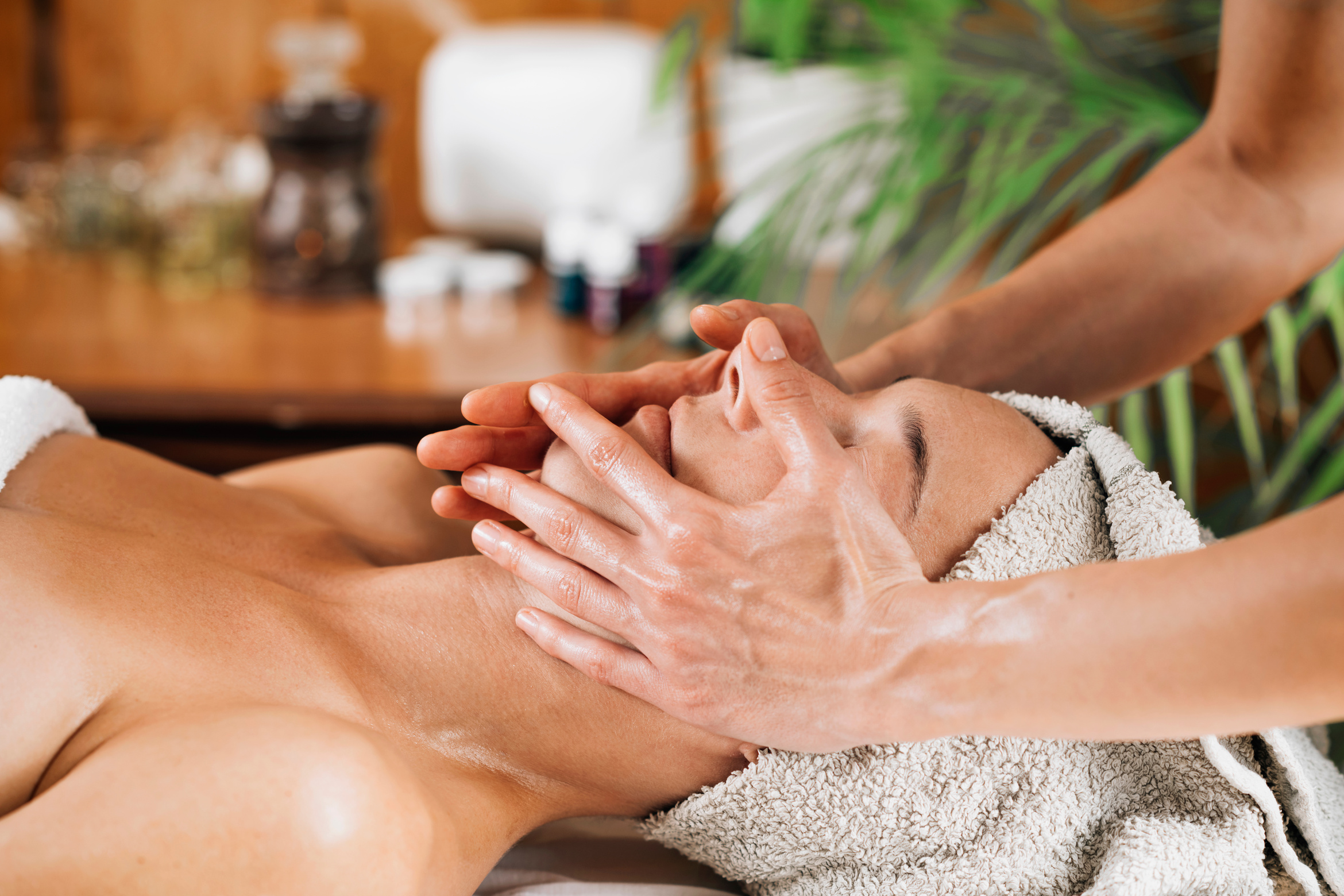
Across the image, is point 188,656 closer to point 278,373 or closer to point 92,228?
point 278,373

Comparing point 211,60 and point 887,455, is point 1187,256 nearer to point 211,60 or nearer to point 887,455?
point 887,455

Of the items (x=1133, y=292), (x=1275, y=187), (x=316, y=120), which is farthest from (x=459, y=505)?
(x=316, y=120)

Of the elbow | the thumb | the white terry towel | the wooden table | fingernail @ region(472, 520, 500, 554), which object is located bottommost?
the wooden table

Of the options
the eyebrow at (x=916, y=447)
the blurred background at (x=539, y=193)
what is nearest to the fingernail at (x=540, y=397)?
Answer: the eyebrow at (x=916, y=447)

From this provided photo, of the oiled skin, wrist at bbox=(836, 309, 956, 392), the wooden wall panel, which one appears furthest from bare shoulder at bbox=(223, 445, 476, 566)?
the wooden wall panel

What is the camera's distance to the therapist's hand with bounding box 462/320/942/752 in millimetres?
629

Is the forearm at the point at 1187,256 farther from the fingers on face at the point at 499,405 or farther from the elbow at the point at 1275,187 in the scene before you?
the fingers on face at the point at 499,405

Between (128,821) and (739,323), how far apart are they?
512 millimetres

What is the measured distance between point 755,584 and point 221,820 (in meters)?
0.32

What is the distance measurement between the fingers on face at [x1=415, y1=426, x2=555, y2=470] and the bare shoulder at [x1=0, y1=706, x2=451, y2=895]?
0.23 meters

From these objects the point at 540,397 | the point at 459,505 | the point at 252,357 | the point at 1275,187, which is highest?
the point at 1275,187

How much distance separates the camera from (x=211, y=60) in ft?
7.75

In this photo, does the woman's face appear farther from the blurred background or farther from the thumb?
the blurred background

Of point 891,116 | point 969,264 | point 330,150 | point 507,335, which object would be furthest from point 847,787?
point 330,150
